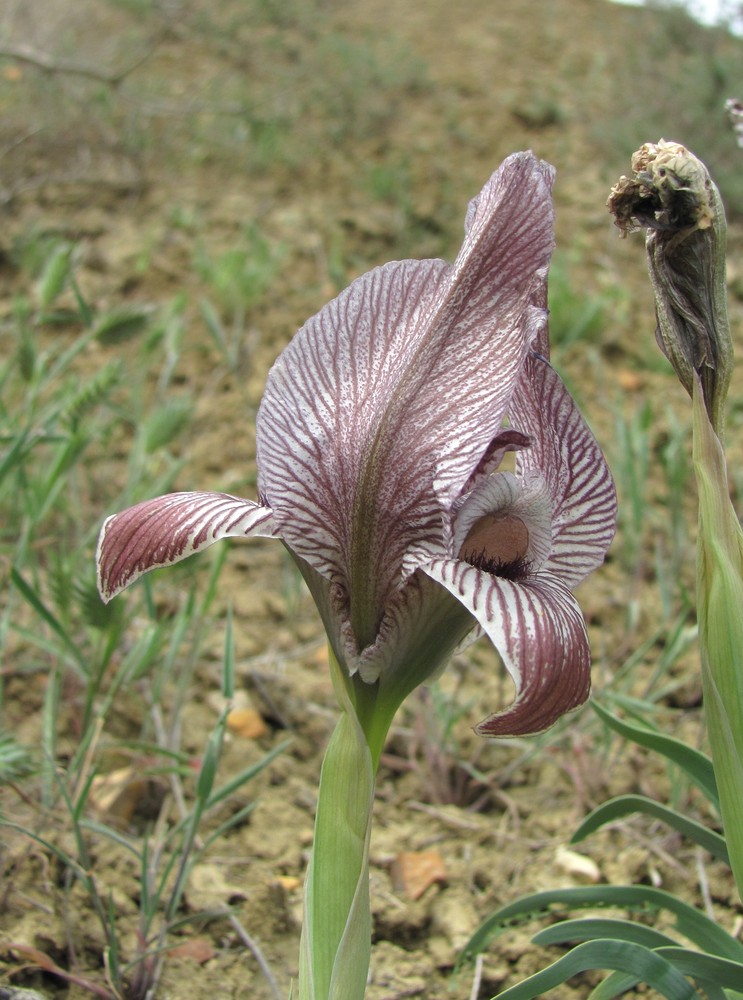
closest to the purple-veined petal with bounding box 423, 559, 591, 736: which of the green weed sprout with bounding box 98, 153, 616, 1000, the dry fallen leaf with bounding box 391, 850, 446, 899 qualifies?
the green weed sprout with bounding box 98, 153, 616, 1000

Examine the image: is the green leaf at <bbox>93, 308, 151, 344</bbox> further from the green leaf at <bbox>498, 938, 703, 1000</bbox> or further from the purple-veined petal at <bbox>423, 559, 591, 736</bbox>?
the green leaf at <bbox>498, 938, 703, 1000</bbox>

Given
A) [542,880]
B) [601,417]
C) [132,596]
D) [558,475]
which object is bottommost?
[542,880]

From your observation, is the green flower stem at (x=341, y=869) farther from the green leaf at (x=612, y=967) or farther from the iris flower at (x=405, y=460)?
the green leaf at (x=612, y=967)

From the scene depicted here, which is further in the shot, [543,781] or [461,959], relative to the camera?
[543,781]

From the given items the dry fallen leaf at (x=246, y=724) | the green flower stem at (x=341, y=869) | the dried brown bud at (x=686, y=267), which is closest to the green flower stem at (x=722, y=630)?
the dried brown bud at (x=686, y=267)

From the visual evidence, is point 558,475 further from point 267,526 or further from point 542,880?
point 542,880

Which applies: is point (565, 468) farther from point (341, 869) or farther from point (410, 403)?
point (341, 869)

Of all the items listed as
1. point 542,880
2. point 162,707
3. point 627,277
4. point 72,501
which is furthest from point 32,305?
point 542,880
